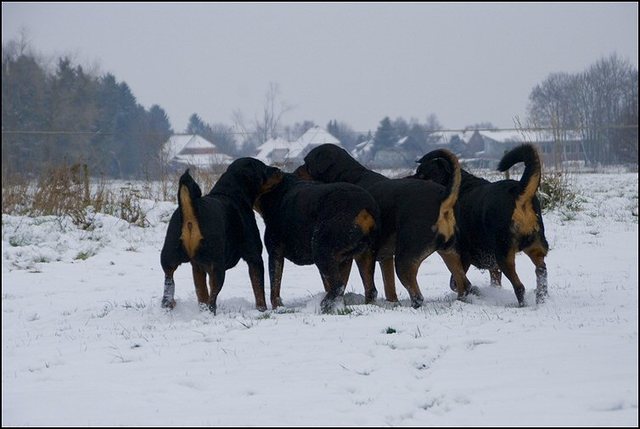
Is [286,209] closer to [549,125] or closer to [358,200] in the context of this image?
[358,200]

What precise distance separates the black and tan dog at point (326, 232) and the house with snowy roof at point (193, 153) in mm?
11386

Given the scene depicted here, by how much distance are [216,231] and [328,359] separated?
271cm

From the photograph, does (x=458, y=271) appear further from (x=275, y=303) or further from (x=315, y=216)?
(x=275, y=303)

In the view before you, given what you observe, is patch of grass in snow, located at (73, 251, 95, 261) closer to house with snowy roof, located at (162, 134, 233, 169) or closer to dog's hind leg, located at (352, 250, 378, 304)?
house with snowy roof, located at (162, 134, 233, 169)

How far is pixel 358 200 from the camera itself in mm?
8156

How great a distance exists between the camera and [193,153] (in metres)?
25.0

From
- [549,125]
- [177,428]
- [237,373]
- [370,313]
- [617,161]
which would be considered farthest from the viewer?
[617,161]

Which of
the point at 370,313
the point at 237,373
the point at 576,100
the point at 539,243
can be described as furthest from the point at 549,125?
the point at 237,373

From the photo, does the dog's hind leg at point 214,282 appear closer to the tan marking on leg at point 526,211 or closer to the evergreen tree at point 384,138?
the tan marking on leg at point 526,211

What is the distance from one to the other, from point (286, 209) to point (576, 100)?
2091 centimetres

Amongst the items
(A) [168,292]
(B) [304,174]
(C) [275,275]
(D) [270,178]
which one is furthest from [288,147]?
(A) [168,292]

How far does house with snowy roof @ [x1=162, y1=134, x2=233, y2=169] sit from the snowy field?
1121 centimetres

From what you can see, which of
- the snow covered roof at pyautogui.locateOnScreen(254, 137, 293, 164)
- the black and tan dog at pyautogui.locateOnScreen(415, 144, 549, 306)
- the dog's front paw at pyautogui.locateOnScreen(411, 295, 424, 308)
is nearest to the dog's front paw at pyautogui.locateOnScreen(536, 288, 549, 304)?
the black and tan dog at pyautogui.locateOnScreen(415, 144, 549, 306)

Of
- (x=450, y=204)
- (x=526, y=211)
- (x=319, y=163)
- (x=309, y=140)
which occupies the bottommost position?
(x=526, y=211)
